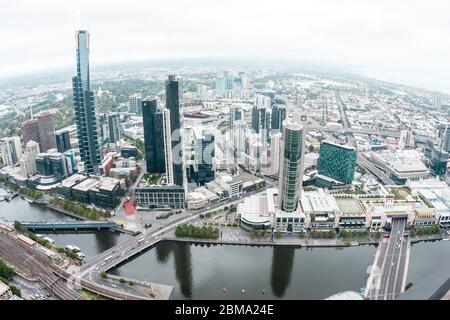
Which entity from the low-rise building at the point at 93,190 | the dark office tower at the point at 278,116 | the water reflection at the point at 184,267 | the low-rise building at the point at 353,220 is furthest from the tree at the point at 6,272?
the dark office tower at the point at 278,116

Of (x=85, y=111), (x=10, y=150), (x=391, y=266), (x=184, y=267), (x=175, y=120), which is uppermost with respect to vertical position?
(x=85, y=111)

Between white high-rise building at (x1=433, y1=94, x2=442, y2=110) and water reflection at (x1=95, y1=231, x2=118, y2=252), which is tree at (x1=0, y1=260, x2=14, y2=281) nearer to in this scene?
water reflection at (x1=95, y1=231, x2=118, y2=252)

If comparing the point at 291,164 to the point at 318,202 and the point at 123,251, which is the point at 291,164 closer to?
the point at 318,202

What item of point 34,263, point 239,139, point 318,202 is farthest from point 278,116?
point 34,263

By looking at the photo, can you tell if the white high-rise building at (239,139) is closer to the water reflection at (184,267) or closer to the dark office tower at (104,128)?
the water reflection at (184,267)

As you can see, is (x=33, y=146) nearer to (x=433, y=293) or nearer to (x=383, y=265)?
(x=383, y=265)

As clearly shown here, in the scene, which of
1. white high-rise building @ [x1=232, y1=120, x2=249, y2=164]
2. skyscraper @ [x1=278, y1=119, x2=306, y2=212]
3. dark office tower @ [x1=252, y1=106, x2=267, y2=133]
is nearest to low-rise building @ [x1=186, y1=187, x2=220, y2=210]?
skyscraper @ [x1=278, y1=119, x2=306, y2=212]

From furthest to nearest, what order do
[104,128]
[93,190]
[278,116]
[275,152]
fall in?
[104,128], [278,116], [275,152], [93,190]
